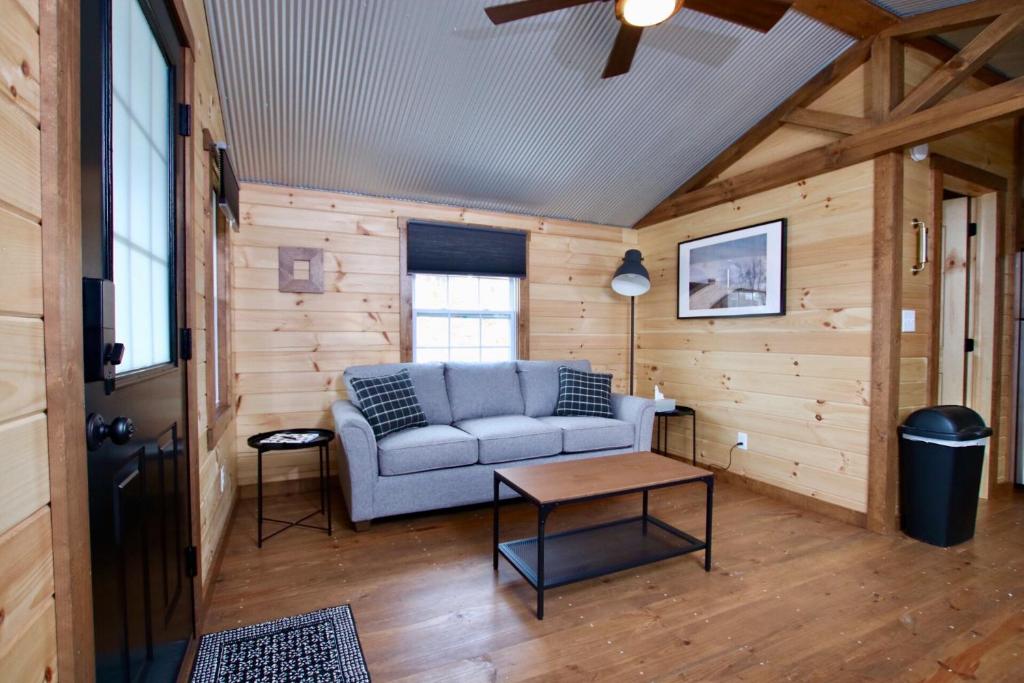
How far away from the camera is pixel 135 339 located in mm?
1299

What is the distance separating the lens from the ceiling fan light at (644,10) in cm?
182

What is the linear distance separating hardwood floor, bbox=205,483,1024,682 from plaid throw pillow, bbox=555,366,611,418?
101 centimetres

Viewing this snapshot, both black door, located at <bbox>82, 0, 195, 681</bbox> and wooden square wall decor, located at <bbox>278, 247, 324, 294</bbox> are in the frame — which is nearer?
black door, located at <bbox>82, 0, 195, 681</bbox>

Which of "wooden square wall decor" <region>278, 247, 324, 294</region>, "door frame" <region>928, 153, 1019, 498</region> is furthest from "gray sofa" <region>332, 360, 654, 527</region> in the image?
"door frame" <region>928, 153, 1019, 498</region>

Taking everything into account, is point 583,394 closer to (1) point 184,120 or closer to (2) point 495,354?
(2) point 495,354

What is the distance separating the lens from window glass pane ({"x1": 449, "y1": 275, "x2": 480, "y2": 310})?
407cm

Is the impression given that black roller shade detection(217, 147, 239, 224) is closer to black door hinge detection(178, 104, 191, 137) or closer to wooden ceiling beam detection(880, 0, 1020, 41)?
black door hinge detection(178, 104, 191, 137)

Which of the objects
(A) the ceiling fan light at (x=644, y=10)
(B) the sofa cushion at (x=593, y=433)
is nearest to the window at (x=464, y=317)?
(B) the sofa cushion at (x=593, y=433)

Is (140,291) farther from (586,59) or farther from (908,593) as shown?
(908,593)

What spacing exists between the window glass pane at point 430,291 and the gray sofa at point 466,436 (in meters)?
0.57

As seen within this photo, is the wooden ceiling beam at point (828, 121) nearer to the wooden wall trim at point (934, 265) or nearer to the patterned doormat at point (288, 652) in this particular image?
the wooden wall trim at point (934, 265)

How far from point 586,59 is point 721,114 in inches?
47.6

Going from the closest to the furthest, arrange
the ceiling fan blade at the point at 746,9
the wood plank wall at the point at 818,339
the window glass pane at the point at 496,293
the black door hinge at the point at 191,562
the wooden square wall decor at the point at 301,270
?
the black door hinge at the point at 191,562 → the ceiling fan blade at the point at 746,9 → the wood plank wall at the point at 818,339 → the wooden square wall decor at the point at 301,270 → the window glass pane at the point at 496,293

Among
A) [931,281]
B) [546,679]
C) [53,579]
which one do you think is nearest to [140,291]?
[53,579]
